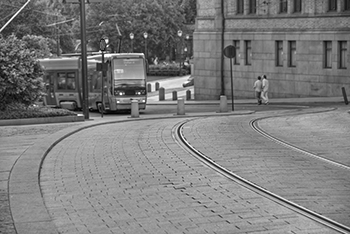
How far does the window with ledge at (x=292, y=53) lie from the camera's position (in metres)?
46.5

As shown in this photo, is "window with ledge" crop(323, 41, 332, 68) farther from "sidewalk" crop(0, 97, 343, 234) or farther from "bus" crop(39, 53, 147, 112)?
"sidewalk" crop(0, 97, 343, 234)

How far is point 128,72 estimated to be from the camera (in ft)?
121

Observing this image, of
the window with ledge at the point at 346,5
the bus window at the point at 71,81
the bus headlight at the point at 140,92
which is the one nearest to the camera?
the bus headlight at the point at 140,92

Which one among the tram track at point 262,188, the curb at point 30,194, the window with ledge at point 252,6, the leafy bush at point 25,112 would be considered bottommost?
the tram track at point 262,188

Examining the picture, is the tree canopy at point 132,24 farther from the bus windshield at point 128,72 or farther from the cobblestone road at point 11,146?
the cobblestone road at point 11,146

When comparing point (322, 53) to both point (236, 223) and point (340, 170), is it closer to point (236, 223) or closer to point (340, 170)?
point (340, 170)

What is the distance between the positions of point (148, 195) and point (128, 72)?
82.8ft

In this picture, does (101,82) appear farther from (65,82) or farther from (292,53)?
(292,53)

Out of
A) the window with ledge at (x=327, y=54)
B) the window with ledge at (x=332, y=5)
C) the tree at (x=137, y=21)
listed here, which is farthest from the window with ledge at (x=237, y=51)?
the tree at (x=137, y=21)

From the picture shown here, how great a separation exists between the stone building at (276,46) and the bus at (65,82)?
12511 millimetres

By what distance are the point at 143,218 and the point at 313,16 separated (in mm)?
35675

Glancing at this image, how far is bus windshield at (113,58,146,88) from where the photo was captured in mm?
36812

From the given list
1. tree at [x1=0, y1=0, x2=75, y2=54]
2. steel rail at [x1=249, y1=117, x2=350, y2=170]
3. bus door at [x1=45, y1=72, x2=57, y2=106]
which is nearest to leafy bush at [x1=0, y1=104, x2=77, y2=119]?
steel rail at [x1=249, y1=117, x2=350, y2=170]

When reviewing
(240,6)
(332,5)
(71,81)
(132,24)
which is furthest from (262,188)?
(132,24)
